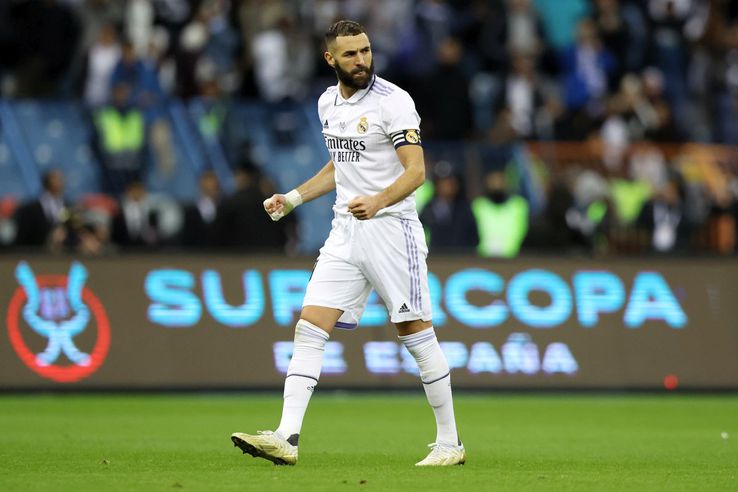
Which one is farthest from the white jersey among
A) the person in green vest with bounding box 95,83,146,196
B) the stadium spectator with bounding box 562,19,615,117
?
the stadium spectator with bounding box 562,19,615,117

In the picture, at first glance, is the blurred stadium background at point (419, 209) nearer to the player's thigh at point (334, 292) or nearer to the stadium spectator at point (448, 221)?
the stadium spectator at point (448, 221)

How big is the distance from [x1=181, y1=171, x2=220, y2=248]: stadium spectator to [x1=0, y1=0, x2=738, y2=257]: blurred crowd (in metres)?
0.03

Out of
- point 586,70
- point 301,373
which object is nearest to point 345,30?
point 301,373

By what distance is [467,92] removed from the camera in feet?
70.1

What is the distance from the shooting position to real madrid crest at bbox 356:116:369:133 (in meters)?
8.92

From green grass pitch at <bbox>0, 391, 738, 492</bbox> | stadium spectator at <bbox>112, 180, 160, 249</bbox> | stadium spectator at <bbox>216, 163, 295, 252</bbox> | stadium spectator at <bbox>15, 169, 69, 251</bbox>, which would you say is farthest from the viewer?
stadium spectator at <bbox>112, 180, 160, 249</bbox>

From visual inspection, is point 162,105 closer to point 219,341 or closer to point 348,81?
point 219,341

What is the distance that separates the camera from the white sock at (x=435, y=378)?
30.0 ft

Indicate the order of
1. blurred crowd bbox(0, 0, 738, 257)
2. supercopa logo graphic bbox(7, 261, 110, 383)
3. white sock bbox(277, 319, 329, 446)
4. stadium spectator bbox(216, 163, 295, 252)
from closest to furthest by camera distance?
1. white sock bbox(277, 319, 329, 446)
2. supercopa logo graphic bbox(7, 261, 110, 383)
3. stadium spectator bbox(216, 163, 295, 252)
4. blurred crowd bbox(0, 0, 738, 257)

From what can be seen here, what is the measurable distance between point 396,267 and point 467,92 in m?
12.6

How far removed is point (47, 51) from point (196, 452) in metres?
12.0

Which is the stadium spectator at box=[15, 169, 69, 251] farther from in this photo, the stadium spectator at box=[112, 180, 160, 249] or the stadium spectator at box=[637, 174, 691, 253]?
the stadium spectator at box=[637, 174, 691, 253]

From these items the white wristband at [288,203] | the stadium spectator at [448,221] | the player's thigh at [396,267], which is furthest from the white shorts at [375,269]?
the stadium spectator at [448,221]

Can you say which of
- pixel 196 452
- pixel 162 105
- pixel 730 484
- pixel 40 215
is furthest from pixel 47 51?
pixel 730 484
